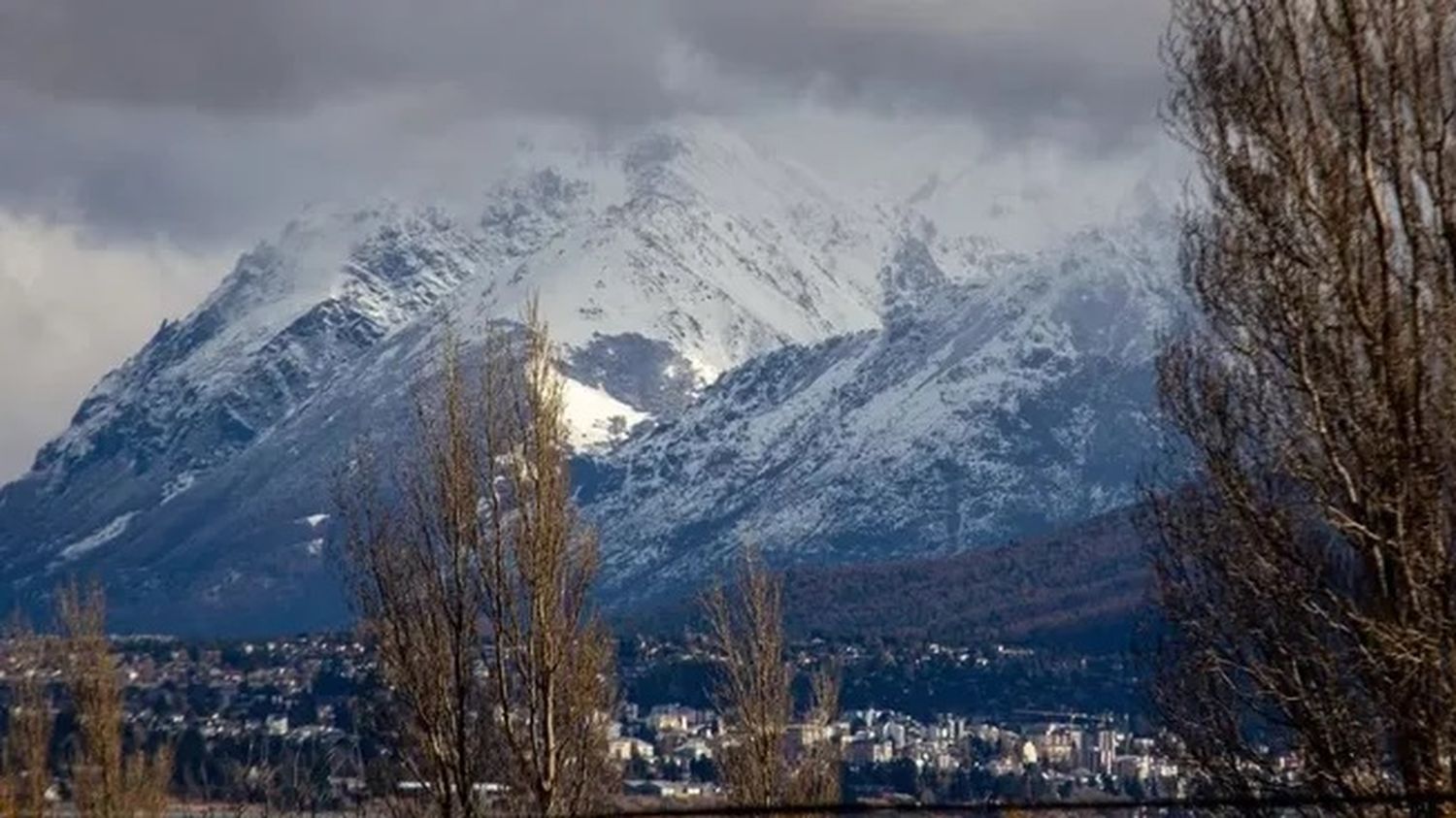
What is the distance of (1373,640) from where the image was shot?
27719 mm

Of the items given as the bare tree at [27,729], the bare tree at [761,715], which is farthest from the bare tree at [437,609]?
the bare tree at [27,729]

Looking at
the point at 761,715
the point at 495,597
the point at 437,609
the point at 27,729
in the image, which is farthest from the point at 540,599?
the point at 27,729

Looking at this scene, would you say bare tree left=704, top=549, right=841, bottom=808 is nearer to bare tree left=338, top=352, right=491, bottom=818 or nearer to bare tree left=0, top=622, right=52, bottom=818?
bare tree left=338, top=352, right=491, bottom=818

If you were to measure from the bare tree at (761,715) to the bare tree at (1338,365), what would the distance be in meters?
28.4

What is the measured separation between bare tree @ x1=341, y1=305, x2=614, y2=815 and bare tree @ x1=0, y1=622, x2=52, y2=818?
56.2 feet

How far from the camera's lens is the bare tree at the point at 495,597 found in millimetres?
43656

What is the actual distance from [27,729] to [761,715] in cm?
1880

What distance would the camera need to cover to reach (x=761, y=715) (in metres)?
59.5

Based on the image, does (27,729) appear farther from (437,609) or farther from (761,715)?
(437,609)

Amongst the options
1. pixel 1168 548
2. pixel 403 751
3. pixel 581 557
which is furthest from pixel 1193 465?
pixel 403 751

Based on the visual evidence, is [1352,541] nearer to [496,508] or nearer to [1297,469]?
[1297,469]

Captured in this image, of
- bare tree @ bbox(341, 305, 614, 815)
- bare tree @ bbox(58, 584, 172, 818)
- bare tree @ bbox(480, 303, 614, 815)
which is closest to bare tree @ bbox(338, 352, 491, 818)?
bare tree @ bbox(341, 305, 614, 815)

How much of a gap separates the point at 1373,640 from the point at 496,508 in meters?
20.0

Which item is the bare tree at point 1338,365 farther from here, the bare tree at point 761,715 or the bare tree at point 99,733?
the bare tree at point 99,733
